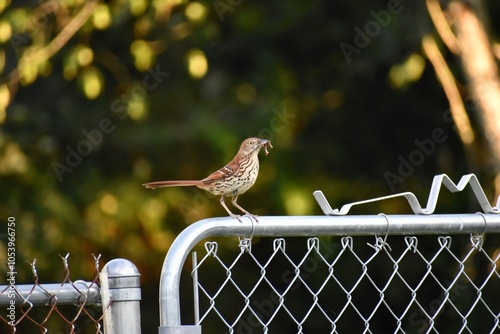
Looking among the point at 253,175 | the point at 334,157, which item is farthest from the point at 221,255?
the point at 253,175

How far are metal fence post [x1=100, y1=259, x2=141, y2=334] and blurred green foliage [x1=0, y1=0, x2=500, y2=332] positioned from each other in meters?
4.31

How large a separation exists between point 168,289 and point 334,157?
5134 millimetres

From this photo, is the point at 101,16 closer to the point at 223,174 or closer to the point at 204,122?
the point at 204,122

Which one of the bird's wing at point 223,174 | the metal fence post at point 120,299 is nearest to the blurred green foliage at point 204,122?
the bird's wing at point 223,174

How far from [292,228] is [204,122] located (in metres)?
4.49

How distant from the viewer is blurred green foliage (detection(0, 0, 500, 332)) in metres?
6.40

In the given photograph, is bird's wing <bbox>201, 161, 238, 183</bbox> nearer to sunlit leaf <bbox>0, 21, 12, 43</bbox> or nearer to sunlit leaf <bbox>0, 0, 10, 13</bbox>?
sunlit leaf <bbox>0, 21, 12, 43</bbox>

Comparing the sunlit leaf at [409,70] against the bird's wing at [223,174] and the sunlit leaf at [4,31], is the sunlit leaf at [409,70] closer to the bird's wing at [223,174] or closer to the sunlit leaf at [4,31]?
the sunlit leaf at [4,31]

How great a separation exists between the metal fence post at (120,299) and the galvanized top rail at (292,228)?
0.27ft

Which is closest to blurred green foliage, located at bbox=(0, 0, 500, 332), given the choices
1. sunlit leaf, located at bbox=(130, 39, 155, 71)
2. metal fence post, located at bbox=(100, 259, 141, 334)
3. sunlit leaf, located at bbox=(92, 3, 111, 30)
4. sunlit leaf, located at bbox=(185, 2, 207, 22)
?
sunlit leaf, located at bbox=(185, 2, 207, 22)

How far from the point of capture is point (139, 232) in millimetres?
6820

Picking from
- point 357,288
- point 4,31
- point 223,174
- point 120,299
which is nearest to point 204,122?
point 4,31

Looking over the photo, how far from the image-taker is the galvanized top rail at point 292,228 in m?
1.76

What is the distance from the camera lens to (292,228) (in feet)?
6.32
